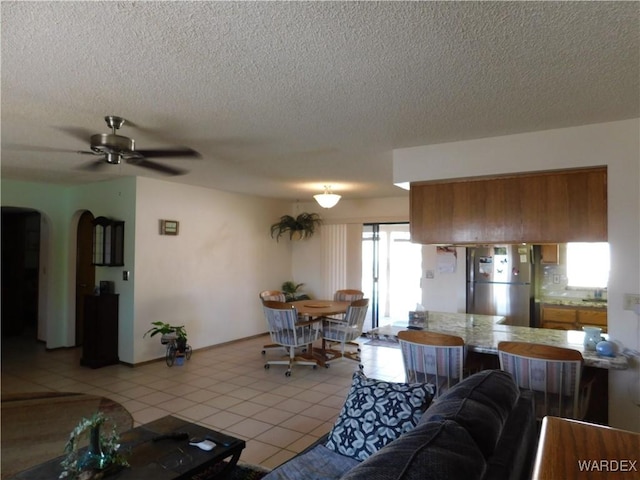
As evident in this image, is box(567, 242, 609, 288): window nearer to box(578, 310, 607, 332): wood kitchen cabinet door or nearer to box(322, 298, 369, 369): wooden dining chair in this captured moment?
box(578, 310, 607, 332): wood kitchen cabinet door

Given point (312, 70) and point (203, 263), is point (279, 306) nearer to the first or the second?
point (203, 263)

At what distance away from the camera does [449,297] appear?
5.80 meters

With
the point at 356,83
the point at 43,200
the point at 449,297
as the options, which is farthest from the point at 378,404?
the point at 43,200

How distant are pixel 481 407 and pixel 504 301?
407 centimetres

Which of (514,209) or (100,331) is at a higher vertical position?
(514,209)

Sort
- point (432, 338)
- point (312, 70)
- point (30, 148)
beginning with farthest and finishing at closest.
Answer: point (30, 148) → point (432, 338) → point (312, 70)

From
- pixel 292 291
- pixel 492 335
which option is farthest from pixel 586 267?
pixel 292 291

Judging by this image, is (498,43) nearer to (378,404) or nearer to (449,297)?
(378,404)

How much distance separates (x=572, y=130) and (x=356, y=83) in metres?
1.83

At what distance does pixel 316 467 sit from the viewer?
1.87m

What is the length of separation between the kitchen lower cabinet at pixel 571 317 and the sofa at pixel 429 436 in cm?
339

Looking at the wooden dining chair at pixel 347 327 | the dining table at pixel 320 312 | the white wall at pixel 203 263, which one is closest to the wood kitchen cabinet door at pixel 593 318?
A: the wooden dining chair at pixel 347 327

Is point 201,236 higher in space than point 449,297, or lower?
higher

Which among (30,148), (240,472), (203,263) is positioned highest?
(30,148)
